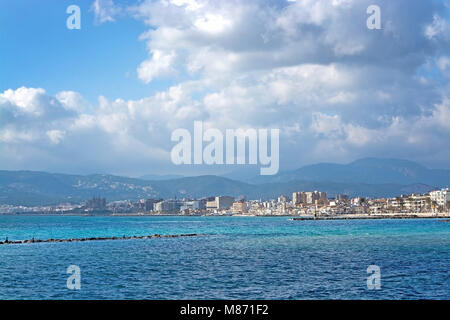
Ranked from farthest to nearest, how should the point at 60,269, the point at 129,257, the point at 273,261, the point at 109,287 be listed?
the point at 129,257
the point at 273,261
the point at 60,269
the point at 109,287

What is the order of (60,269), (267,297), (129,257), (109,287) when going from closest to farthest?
1. (267,297)
2. (109,287)
3. (60,269)
4. (129,257)

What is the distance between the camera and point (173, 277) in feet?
109

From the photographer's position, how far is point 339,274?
109 feet

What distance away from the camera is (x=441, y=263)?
3884 cm
